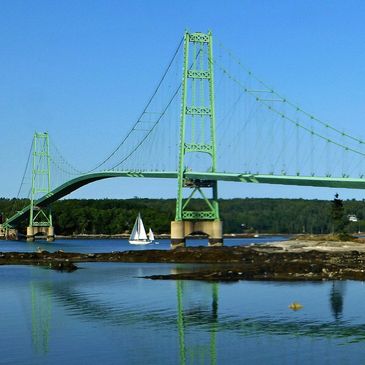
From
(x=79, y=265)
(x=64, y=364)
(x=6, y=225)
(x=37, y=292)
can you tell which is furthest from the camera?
(x=6, y=225)

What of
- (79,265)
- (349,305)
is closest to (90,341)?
(349,305)

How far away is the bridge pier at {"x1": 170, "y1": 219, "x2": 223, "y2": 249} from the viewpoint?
3514 inches

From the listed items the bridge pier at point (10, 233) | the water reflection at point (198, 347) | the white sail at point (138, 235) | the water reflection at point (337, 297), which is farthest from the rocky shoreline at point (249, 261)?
the bridge pier at point (10, 233)

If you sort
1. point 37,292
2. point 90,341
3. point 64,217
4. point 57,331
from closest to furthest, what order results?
point 90,341 < point 57,331 < point 37,292 < point 64,217

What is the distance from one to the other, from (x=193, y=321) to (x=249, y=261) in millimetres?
34029

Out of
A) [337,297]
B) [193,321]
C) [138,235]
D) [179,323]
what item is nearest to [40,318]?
[179,323]

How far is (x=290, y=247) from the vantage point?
86.6 metres

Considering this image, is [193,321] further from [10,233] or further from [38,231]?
[10,233]

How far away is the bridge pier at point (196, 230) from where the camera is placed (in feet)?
293

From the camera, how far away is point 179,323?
1340 inches

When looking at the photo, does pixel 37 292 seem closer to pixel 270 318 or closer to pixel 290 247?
pixel 270 318

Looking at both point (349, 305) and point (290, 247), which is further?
point (290, 247)

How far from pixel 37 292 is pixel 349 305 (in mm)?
15529

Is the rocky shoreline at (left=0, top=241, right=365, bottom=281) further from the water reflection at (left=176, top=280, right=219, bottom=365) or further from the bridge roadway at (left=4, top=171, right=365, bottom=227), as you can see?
the water reflection at (left=176, top=280, right=219, bottom=365)
